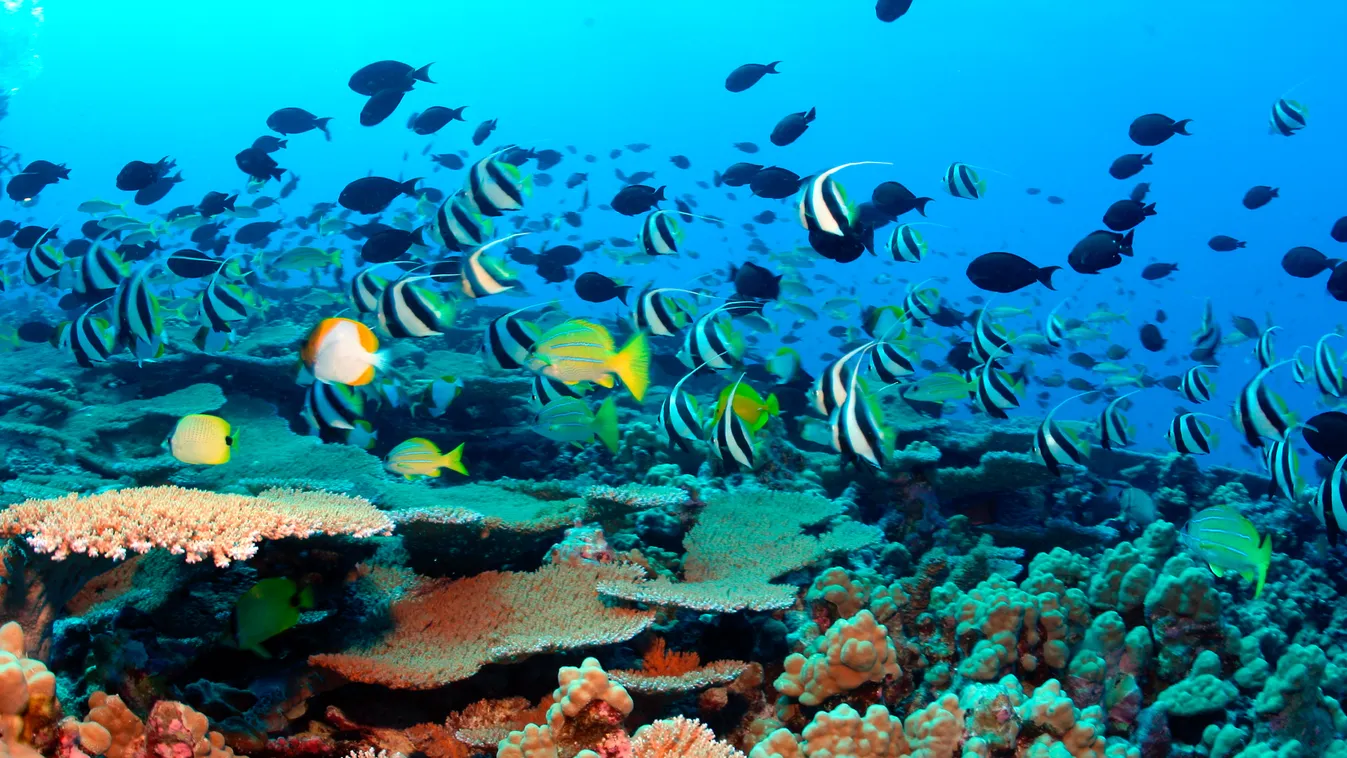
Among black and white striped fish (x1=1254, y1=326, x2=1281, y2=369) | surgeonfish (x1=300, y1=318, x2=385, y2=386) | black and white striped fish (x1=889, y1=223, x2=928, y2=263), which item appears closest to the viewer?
surgeonfish (x1=300, y1=318, x2=385, y2=386)

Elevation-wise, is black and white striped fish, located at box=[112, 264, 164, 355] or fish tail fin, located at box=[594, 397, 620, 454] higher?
black and white striped fish, located at box=[112, 264, 164, 355]

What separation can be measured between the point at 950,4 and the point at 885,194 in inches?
3382

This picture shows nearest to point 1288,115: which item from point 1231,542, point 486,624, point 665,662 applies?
point 1231,542

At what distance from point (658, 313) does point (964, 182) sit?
341cm

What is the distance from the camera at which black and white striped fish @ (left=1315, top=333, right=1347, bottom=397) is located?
5.22 m

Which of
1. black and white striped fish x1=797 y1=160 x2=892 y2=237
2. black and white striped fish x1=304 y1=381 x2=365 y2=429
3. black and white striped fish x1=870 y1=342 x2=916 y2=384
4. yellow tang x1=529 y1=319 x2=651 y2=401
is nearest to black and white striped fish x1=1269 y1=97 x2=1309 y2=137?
black and white striped fish x1=870 y1=342 x2=916 y2=384

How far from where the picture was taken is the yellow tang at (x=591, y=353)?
3.74 metres

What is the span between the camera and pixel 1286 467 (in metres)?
3.96

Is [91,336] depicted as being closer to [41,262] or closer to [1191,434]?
[41,262]

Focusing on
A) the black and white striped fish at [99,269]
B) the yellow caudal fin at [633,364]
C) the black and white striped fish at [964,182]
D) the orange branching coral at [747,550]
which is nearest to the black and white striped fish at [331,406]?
the yellow caudal fin at [633,364]

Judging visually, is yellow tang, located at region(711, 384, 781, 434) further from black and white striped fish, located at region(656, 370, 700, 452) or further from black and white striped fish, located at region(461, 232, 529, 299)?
black and white striped fish, located at region(461, 232, 529, 299)

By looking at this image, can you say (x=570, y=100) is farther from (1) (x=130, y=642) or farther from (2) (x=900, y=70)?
(1) (x=130, y=642)

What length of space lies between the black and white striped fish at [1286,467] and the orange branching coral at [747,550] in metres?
2.33

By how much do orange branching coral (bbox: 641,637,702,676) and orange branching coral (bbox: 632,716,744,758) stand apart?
0.81 metres
